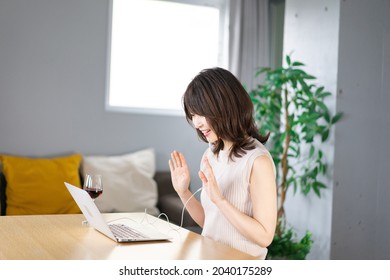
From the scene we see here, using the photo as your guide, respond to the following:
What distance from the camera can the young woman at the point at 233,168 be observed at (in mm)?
1699

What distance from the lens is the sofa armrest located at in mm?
3646

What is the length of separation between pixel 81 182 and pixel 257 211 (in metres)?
2.40

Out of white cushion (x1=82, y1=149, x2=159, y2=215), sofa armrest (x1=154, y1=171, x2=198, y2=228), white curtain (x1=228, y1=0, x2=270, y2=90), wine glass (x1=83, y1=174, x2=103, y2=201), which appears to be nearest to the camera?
wine glass (x1=83, y1=174, x2=103, y2=201)

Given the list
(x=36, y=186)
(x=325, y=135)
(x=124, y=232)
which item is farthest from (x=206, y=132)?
(x=36, y=186)

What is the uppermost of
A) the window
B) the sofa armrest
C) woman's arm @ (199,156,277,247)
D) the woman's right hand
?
the window

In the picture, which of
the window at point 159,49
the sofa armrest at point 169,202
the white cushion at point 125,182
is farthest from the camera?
the window at point 159,49

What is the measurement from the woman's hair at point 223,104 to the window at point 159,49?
2407mm

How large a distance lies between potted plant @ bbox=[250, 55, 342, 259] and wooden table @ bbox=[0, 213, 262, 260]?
5.67 ft

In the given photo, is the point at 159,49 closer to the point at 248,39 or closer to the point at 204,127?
the point at 248,39

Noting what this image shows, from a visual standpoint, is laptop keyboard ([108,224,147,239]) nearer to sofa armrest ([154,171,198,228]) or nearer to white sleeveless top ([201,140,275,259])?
white sleeveless top ([201,140,275,259])

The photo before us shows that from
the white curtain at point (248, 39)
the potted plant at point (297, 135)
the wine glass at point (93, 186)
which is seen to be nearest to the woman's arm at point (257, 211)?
the wine glass at point (93, 186)

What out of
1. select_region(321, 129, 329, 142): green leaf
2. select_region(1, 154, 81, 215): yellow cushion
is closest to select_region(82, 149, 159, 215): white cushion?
select_region(1, 154, 81, 215): yellow cushion

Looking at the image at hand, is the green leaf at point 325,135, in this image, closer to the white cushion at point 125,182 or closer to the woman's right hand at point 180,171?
the white cushion at point 125,182

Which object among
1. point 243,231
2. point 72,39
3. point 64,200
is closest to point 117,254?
point 243,231
